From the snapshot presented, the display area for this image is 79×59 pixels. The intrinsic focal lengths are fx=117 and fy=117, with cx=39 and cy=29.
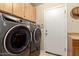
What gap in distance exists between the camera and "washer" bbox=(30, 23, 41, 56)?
1732 millimetres

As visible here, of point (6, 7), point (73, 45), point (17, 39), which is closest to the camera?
point (6, 7)

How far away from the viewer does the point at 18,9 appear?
1.70 meters

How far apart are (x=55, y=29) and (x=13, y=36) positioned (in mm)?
654

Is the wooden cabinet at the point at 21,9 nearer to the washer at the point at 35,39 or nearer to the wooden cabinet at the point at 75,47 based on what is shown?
the washer at the point at 35,39

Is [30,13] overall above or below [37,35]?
above

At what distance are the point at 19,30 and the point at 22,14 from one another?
0.26m

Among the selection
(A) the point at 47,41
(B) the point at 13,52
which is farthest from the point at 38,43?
(B) the point at 13,52

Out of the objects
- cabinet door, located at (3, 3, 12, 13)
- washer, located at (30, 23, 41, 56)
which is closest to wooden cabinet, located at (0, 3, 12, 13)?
cabinet door, located at (3, 3, 12, 13)

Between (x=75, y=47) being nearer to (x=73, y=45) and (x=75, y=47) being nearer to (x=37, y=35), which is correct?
(x=73, y=45)

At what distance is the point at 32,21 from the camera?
1.74m

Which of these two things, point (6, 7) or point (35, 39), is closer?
point (6, 7)

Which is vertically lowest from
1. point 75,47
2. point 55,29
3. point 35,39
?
point 75,47

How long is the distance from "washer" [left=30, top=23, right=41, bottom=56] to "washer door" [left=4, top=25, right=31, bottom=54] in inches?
3.1

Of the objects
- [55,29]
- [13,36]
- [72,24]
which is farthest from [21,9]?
[72,24]
